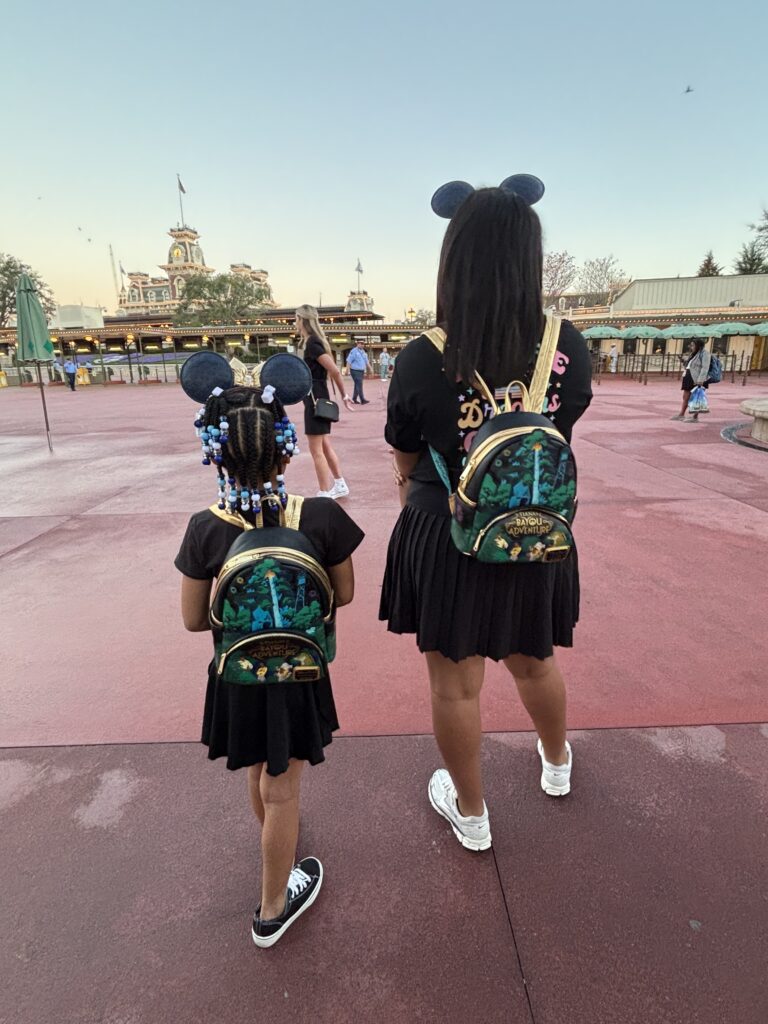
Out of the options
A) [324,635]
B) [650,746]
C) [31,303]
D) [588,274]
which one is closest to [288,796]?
[324,635]

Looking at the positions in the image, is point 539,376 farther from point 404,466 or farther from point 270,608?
point 270,608

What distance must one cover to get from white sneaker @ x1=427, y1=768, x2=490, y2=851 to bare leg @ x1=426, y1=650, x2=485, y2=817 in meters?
0.16

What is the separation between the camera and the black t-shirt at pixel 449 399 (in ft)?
4.48

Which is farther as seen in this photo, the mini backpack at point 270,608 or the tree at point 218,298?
the tree at point 218,298

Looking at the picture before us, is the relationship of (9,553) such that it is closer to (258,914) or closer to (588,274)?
(258,914)

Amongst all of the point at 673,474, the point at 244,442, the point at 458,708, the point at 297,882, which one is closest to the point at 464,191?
the point at 244,442

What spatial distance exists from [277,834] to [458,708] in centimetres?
57

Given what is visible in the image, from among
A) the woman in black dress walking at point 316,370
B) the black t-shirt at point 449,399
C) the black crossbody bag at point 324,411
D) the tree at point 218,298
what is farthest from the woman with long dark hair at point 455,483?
the tree at point 218,298

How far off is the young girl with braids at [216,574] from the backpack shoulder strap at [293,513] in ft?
0.04

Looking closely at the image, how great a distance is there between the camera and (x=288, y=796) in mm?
1448

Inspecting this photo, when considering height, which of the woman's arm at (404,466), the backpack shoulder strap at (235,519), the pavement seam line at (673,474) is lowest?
the pavement seam line at (673,474)

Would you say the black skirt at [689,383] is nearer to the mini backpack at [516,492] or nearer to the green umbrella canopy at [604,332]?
the mini backpack at [516,492]

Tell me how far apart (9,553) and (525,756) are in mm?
4151

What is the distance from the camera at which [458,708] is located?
158 centimetres
